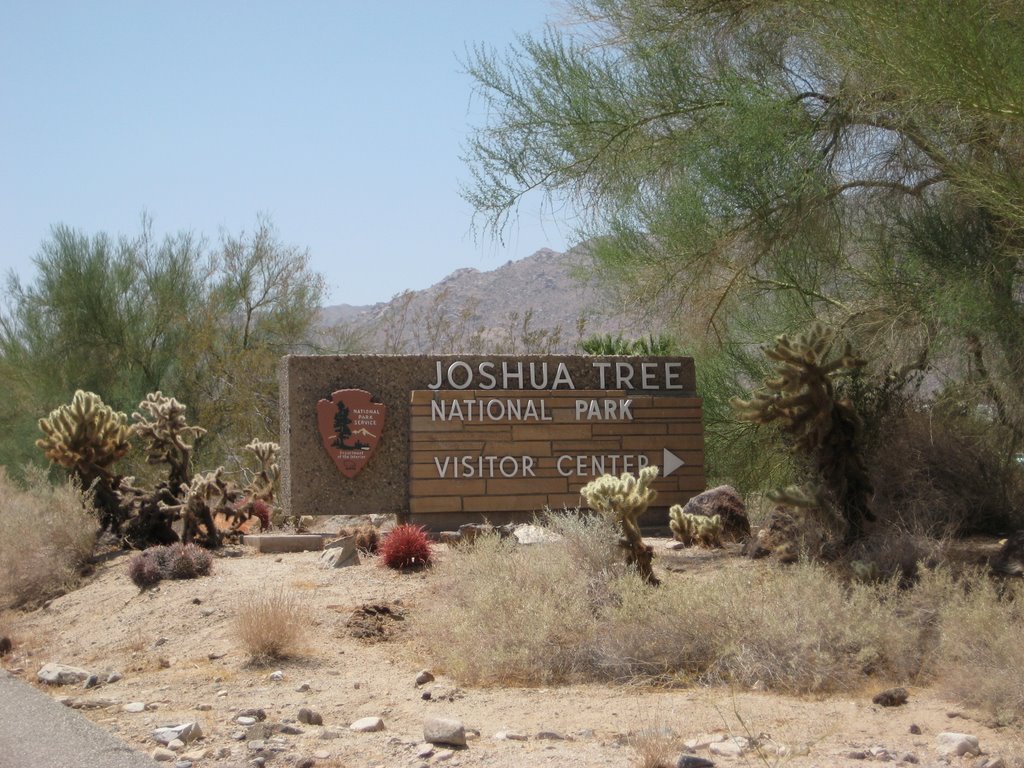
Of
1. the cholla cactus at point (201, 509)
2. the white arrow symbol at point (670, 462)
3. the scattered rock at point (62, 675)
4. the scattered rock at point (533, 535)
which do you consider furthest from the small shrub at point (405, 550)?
the white arrow symbol at point (670, 462)

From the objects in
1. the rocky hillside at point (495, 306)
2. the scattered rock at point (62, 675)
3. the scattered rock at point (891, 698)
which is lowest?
the scattered rock at point (62, 675)

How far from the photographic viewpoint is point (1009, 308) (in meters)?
9.99

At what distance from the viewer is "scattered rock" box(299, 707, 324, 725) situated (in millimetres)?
6844

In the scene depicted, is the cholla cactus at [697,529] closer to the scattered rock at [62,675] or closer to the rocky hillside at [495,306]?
the scattered rock at [62,675]

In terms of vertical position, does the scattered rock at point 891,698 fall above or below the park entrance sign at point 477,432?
below

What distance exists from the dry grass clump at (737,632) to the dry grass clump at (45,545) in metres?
6.41

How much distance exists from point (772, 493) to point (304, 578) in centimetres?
445

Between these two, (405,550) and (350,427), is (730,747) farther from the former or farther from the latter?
(350,427)

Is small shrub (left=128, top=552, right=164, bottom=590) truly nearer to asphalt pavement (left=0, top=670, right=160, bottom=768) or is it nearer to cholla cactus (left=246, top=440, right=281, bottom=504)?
asphalt pavement (left=0, top=670, right=160, bottom=768)

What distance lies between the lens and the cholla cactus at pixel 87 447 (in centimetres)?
1453

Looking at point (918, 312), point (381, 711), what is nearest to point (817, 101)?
point (918, 312)

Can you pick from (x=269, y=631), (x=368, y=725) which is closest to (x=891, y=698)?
(x=368, y=725)

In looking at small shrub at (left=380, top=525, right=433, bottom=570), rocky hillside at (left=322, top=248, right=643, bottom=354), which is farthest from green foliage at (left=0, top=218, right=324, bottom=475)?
small shrub at (left=380, top=525, right=433, bottom=570)

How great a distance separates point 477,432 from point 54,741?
26.3 feet
